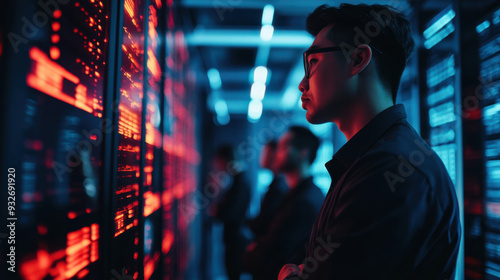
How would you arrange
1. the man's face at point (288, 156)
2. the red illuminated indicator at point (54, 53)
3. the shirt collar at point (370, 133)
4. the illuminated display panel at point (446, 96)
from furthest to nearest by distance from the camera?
the man's face at point (288, 156)
the illuminated display panel at point (446, 96)
the shirt collar at point (370, 133)
the red illuminated indicator at point (54, 53)

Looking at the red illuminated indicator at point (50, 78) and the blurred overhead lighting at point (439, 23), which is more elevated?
the blurred overhead lighting at point (439, 23)

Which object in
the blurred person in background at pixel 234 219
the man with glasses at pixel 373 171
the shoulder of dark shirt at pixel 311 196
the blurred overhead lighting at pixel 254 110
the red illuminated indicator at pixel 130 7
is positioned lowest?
the blurred person in background at pixel 234 219

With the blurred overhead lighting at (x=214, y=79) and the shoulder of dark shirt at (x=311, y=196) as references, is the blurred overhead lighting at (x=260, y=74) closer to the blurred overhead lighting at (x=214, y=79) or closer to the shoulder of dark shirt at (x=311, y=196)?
the blurred overhead lighting at (x=214, y=79)

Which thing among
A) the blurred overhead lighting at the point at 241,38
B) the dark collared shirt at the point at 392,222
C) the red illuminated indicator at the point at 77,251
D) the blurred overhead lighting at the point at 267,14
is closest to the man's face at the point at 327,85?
the dark collared shirt at the point at 392,222

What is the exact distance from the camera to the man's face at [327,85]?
105 cm

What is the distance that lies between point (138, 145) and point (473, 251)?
6.05 feet

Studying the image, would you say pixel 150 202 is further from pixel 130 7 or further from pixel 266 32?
pixel 266 32

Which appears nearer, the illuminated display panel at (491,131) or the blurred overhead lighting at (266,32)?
the illuminated display panel at (491,131)


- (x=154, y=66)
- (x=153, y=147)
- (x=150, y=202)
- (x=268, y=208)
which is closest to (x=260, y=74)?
(x=268, y=208)

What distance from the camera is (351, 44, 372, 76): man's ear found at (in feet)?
3.31

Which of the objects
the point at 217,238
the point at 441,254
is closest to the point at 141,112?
the point at 441,254

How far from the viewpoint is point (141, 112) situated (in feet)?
4.62
